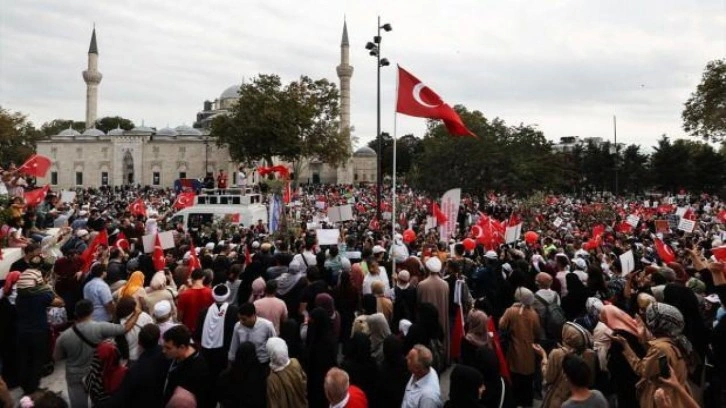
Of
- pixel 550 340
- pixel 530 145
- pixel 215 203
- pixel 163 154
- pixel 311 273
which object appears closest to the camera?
pixel 550 340

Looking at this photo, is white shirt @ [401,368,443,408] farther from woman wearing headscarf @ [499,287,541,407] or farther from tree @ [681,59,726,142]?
tree @ [681,59,726,142]

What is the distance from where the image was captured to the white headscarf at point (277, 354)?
170 inches

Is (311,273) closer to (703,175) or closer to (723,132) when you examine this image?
(723,132)

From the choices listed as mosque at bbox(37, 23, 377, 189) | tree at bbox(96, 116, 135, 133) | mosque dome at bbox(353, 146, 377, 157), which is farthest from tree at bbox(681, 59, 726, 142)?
tree at bbox(96, 116, 135, 133)

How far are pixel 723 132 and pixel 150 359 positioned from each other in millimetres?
40655

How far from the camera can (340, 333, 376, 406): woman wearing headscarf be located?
4598 millimetres

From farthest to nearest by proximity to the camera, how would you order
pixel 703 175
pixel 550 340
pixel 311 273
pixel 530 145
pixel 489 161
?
pixel 703 175, pixel 530 145, pixel 489 161, pixel 311 273, pixel 550 340

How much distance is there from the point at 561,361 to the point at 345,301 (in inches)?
121

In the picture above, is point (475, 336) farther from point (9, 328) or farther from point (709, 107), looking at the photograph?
point (709, 107)

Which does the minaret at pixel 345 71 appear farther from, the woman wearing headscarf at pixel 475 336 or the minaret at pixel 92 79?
the woman wearing headscarf at pixel 475 336

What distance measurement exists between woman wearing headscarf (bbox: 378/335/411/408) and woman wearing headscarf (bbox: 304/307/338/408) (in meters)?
0.80

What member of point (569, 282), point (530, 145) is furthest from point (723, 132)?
point (569, 282)

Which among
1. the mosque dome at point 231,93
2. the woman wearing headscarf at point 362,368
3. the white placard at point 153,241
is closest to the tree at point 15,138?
the mosque dome at point 231,93

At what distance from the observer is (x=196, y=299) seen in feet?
20.5
